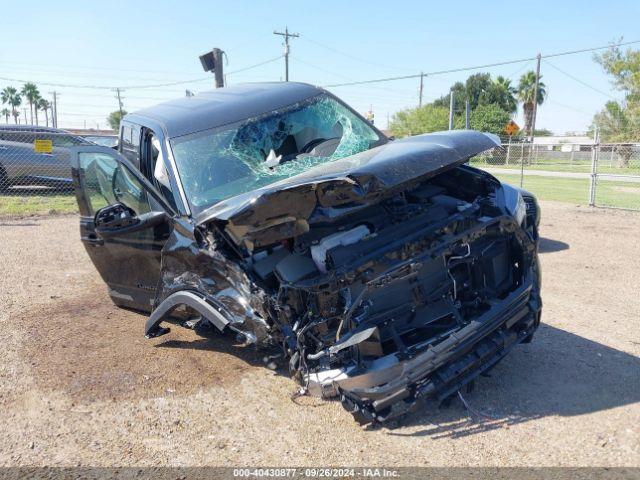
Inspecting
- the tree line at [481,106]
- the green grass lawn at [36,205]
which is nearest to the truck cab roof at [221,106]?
the green grass lawn at [36,205]

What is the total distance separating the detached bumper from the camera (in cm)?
303

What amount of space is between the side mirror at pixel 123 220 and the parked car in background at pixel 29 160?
10893 millimetres

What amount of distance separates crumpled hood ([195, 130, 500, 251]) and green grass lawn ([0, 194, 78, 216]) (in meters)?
10.8

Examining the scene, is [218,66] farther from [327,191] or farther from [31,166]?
[327,191]

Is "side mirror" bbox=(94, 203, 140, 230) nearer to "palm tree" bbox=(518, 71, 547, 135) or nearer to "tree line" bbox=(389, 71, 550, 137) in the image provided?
"tree line" bbox=(389, 71, 550, 137)

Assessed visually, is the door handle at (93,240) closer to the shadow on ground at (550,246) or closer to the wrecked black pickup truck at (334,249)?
the wrecked black pickup truck at (334,249)

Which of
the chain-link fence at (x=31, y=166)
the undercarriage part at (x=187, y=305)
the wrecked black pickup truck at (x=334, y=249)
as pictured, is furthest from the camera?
the chain-link fence at (x=31, y=166)

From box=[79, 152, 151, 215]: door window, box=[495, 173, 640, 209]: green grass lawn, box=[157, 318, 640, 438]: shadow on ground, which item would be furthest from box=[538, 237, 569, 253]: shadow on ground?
box=[79, 152, 151, 215]: door window

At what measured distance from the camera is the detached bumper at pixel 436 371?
9.95 feet

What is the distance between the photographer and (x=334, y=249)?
336 centimetres

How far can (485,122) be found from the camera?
46.1 m

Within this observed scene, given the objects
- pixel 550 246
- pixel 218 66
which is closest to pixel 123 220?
pixel 550 246

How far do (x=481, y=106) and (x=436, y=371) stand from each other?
53.1 metres

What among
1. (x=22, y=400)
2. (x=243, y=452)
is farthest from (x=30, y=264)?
(x=243, y=452)
